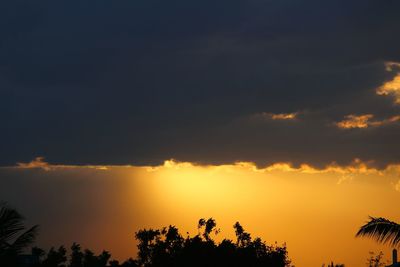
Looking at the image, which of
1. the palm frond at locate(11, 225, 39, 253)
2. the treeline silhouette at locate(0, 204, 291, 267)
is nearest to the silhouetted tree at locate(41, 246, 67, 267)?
the treeline silhouette at locate(0, 204, 291, 267)

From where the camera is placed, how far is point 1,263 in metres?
25.4

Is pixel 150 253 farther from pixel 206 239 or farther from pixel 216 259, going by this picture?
pixel 216 259

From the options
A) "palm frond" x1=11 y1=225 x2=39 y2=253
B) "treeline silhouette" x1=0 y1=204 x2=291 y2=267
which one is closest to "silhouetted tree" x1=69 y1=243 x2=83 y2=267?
"treeline silhouette" x1=0 y1=204 x2=291 y2=267

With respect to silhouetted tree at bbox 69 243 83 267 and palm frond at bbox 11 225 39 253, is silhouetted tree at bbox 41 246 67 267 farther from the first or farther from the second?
palm frond at bbox 11 225 39 253

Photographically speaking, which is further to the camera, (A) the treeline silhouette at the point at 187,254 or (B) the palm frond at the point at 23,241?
(A) the treeline silhouette at the point at 187,254

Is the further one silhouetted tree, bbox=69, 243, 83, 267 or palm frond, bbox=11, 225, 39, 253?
silhouetted tree, bbox=69, 243, 83, 267

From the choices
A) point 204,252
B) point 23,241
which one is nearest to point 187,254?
point 204,252

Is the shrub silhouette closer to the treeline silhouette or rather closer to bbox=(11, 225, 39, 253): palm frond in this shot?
the treeline silhouette

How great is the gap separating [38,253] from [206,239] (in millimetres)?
17424

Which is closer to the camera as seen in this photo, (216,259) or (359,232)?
(359,232)

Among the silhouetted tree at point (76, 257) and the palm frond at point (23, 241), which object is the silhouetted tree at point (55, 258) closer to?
the silhouetted tree at point (76, 257)

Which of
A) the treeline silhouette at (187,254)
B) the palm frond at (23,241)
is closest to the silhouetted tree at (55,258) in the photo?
the treeline silhouette at (187,254)

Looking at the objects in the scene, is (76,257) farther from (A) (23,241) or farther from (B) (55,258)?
(A) (23,241)

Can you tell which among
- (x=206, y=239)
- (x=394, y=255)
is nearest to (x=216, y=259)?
(x=206, y=239)
